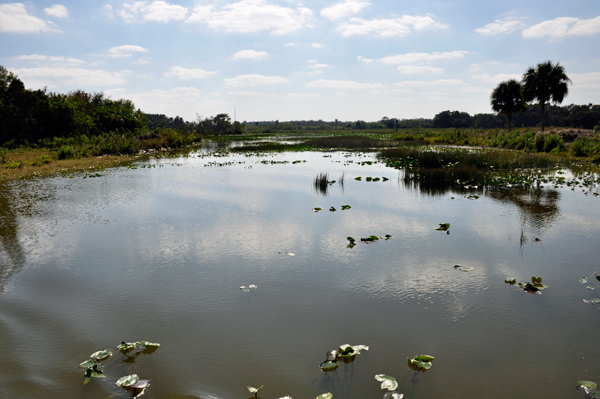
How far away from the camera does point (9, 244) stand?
287 inches

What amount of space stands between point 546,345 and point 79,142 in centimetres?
3152

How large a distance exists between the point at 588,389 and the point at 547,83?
4138 cm

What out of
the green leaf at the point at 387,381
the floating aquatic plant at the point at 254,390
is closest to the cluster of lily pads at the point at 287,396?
the floating aquatic plant at the point at 254,390

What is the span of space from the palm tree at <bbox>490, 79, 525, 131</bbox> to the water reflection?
165 ft

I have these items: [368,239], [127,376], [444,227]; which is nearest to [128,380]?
[127,376]

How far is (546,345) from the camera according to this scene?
384cm

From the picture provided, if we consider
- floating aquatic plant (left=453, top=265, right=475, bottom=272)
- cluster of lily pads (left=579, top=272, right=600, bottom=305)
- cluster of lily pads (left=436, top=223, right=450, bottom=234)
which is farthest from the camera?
cluster of lily pads (left=436, top=223, right=450, bottom=234)

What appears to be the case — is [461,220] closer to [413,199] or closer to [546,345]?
[413,199]

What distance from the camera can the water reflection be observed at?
594 cm

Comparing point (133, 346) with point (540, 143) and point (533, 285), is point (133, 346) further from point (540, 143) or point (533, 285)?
point (540, 143)

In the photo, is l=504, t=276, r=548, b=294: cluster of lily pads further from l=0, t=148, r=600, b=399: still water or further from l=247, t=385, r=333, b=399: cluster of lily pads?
l=247, t=385, r=333, b=399: cluster of lily pads

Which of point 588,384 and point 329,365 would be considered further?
point 329,365

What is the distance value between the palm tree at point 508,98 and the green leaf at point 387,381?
50668mm

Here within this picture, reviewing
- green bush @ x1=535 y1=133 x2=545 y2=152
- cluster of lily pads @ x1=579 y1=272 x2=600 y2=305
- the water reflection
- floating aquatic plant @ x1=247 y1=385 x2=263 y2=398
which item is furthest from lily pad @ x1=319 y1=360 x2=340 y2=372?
green bush @ x1=535 y1=133 x2=545 y2=152
